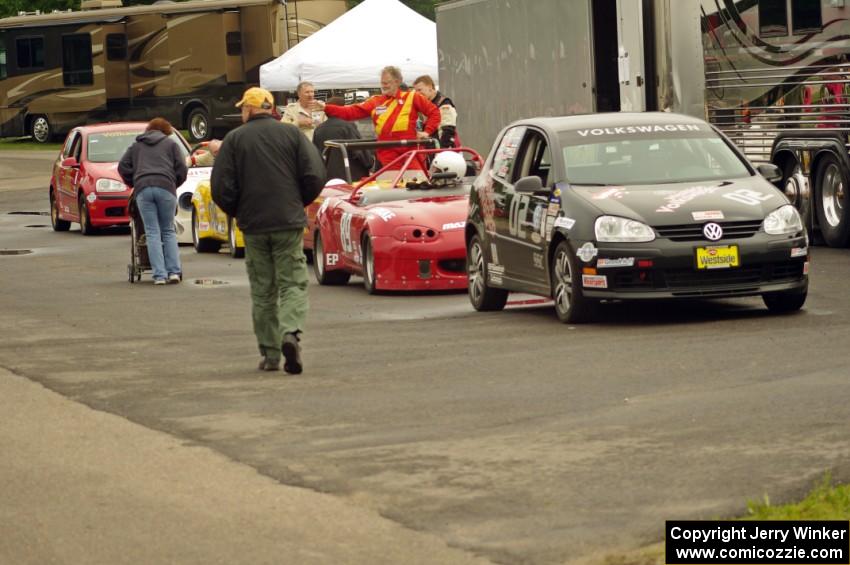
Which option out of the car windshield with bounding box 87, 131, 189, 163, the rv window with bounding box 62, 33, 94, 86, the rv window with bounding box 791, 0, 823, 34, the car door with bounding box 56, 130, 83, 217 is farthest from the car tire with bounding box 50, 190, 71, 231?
the rv window with bounding box 62, 33, 94, 86

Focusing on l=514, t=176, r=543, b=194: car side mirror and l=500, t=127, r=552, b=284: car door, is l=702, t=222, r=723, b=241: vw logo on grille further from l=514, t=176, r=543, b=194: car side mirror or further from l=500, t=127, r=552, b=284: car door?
l=514, t=176, r=543, b=194: car side mirror

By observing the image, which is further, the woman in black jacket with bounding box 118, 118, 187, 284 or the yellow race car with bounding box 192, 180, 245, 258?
the yellow race car with bounding box 192, 180, 245, 258

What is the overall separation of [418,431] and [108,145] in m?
20.6

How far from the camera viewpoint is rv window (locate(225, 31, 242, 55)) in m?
51.4

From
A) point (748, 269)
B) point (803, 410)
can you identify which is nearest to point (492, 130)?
point (748, 269)

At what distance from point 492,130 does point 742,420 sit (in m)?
18.6

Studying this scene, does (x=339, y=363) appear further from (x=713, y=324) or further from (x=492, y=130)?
(x=492, y=130)

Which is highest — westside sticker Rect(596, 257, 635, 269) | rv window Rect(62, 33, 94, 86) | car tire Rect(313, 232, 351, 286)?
rv window Rect(62, 33, 94, 86)

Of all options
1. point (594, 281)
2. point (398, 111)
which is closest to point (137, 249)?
point (398, 111)

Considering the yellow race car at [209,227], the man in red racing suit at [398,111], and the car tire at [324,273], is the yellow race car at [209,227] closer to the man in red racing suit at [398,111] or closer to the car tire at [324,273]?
the man in red racing suit at [398,111]

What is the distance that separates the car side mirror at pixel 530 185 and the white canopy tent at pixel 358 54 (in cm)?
1928

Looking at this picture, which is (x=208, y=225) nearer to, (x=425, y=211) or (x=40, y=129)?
(x=425, y=211)

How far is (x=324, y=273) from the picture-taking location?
1898cm

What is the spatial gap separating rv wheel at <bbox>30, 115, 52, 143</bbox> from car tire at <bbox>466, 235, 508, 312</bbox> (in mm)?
43908
